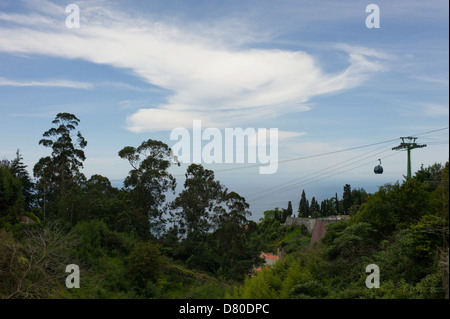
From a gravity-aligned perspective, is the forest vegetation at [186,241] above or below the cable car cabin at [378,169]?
below

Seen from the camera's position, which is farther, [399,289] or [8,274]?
[8,274]

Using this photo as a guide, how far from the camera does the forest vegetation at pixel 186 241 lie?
11773mm

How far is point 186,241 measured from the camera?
23.3 meters

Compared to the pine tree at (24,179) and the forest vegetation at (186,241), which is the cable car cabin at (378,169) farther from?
the pine tree at (24,179)

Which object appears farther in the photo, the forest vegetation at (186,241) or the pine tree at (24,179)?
the pine tree at (24,179)

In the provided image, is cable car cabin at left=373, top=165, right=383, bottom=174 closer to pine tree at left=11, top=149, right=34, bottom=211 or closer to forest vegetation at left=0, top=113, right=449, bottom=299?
forest vegetation at left=0, top=113, right=449, bottom=299

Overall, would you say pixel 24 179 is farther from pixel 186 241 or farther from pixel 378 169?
pixel 378 169

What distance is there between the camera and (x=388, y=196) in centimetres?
1608

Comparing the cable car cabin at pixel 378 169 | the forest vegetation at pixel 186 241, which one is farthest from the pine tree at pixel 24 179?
the cable car cabin at pixel 378 169

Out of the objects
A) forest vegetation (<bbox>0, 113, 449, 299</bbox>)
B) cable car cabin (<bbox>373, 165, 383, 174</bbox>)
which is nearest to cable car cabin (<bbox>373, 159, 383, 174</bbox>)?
cable car cabin (<bbox>373, 165, 383, 174</bbox>)

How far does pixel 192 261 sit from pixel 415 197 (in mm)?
13745

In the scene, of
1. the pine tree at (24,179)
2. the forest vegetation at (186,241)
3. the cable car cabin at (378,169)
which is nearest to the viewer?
the forest vegetation at (186,241)
